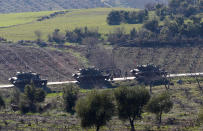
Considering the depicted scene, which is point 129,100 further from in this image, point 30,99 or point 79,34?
point 79,34

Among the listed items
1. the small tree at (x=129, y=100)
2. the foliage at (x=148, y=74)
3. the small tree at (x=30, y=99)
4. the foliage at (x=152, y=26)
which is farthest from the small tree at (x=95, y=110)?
the foliage at (x=152, y=26)

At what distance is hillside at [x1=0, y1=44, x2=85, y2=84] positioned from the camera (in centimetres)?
13212

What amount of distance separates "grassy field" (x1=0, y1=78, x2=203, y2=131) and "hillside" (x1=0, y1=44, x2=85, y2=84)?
33.3 meters

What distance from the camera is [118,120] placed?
76.6 meters

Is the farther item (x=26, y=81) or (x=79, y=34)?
(x=79, y=34)

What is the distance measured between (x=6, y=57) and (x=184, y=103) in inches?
2799

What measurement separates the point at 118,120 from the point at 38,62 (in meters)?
69.7

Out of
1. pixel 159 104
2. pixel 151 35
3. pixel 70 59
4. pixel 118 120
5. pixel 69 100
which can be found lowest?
pixel 70 59

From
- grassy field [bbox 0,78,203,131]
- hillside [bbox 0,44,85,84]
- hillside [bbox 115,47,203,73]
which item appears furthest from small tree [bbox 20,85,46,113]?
hillside [bbox 115,47,203,73]

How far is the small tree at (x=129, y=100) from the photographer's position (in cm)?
6675

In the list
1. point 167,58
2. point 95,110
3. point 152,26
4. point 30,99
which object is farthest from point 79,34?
point 95,110

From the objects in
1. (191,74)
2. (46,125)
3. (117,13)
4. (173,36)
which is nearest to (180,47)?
(173,36)

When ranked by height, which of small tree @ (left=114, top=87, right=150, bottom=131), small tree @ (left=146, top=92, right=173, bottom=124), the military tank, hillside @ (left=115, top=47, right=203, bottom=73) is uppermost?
small tree @ (left=114, top=87, right=150, bottom=131)

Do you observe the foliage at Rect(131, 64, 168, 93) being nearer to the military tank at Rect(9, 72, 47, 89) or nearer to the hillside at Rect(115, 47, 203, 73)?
the hillside at Rect(115, 47, 203, 73)
